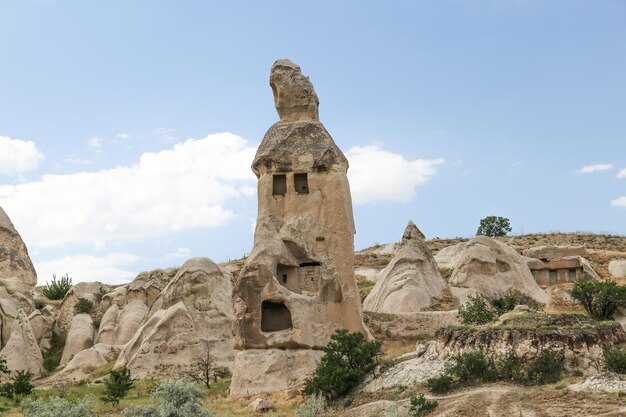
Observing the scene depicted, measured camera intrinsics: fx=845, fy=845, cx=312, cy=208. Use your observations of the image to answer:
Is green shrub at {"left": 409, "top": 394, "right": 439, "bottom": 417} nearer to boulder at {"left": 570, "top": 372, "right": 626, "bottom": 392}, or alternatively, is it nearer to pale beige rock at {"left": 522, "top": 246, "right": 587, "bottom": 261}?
boulder at {"left": 570, "top": 372, "right": 626, "bottom": 392}

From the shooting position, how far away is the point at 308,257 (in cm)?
2142

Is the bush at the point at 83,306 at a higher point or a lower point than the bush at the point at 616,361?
higher

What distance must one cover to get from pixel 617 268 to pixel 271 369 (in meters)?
25.0

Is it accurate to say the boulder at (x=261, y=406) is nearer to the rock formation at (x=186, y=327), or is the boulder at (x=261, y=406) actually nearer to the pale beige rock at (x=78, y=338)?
the rock formation at (x=186, y=327)

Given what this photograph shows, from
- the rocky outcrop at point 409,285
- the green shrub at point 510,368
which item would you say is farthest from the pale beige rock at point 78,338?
the green shrub at point 510,368

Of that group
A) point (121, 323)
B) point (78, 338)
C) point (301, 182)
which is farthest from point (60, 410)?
point (78, 338)

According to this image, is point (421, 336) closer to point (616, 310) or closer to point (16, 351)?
point (616, 310)

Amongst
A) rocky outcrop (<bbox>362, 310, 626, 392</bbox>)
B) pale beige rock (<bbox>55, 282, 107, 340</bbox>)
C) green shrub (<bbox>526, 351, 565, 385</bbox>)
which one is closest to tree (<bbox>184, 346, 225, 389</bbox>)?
rocky outcrop (<bbox>362, 310, 626, 392</bbox>)

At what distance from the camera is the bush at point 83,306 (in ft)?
108

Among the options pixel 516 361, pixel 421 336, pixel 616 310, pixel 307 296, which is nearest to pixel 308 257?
pixel 307 296

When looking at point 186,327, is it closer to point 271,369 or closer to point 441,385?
point 271,369

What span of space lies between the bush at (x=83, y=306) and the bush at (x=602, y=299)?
18.9 metres

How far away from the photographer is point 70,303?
3384cm

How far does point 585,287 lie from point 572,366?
8.07 metres
